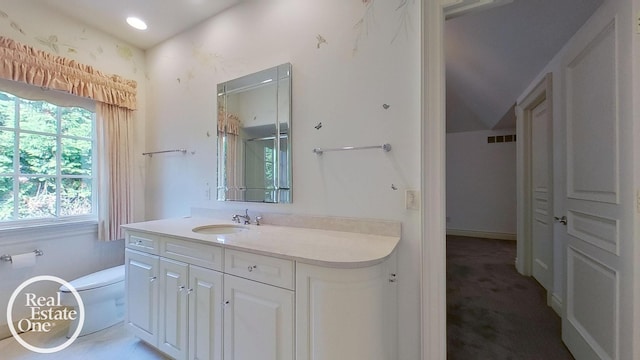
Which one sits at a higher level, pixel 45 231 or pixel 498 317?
pixel 45 231

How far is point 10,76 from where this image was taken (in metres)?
1.90

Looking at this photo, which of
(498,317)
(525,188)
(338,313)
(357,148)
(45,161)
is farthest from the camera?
(525,188)

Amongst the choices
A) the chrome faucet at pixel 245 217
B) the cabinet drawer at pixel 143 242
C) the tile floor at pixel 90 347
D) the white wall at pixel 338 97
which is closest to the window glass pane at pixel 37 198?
the tile floor at pixel 90 347

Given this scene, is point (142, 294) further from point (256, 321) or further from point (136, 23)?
point (136, 23)

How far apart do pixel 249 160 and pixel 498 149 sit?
5171 mm

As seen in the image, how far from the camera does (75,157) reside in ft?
8.03

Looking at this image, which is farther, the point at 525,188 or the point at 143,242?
the point at 525,188

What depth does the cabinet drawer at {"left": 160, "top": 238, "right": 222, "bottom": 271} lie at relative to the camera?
1.43 meters

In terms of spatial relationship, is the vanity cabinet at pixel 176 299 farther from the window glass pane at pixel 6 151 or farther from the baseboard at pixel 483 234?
the baseboard at pixel 483 234

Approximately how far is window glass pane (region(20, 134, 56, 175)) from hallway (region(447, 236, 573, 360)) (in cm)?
350

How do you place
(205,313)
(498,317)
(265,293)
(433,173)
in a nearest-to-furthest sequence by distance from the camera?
1. (265,293)
2. (433,173)
3. (205,313)
4. (498,317)

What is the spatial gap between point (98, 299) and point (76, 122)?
164 cm

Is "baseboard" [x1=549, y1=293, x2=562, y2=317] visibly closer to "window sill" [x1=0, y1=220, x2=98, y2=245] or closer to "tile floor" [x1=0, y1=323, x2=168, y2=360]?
"tile floor" [x1=0, y1=323, x2=168, y2=360]

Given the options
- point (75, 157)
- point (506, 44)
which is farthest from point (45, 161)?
point (506, 44)
